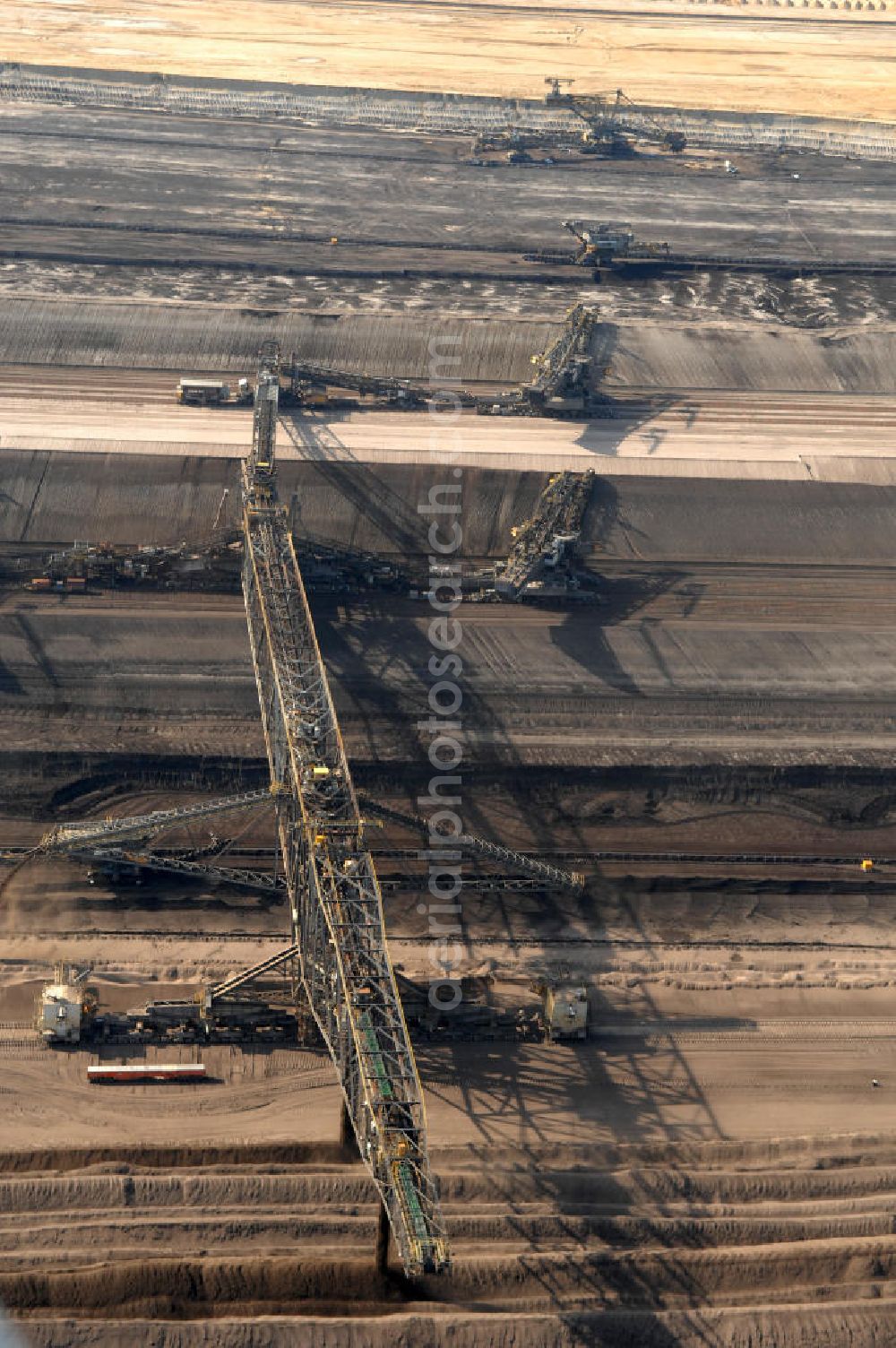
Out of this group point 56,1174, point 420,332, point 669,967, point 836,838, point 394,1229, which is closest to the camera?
point 394,1229

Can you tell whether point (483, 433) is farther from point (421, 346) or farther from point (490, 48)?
point (490, 48)

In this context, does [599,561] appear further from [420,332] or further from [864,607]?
[420,332]

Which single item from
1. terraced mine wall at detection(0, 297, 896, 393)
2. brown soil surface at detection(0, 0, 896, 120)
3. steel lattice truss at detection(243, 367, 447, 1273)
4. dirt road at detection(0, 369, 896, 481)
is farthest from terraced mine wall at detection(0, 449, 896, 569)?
brown soil surface at detection(0, 0, 896, 120)

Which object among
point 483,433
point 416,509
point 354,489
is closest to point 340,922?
point 416,509

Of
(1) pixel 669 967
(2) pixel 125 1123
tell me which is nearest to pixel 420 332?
(1) pixel 669 967

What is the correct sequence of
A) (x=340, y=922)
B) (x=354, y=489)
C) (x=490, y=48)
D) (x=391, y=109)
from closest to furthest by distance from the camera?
1. (x=340, y=922)
2. (x=354, y=489)
3. (x=391, y=109)
4. (x=490, y=48)

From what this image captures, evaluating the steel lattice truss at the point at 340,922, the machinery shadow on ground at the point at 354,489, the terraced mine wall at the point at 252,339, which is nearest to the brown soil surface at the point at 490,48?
the terraced mine wall at the point at 252,339
